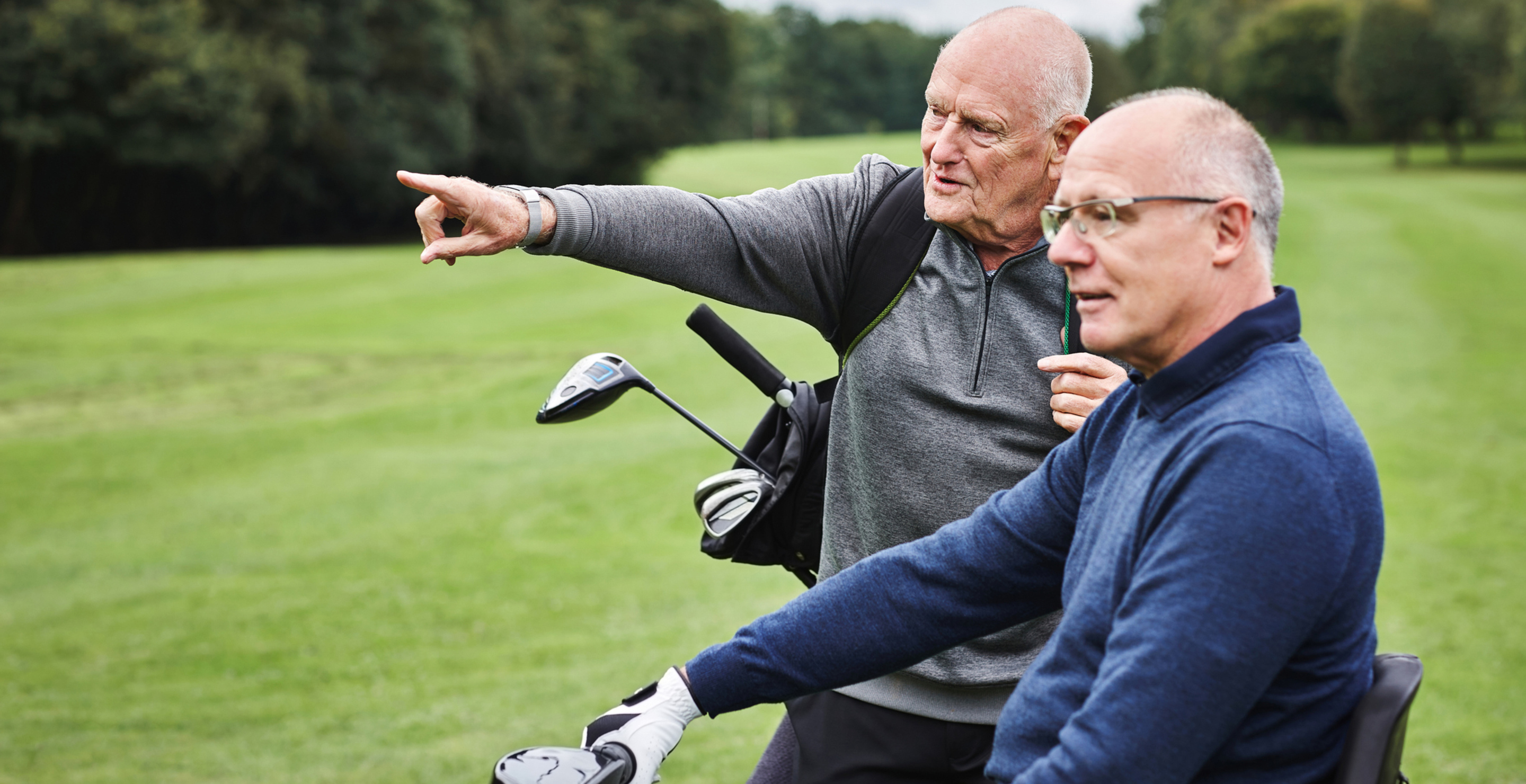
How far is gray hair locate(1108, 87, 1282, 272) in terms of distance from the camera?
158cm

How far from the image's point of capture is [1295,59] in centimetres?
7450

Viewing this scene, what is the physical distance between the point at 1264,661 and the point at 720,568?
707 centimetres

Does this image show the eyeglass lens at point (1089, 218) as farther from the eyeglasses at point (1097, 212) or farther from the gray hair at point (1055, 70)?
the gray hair at point (1055, 70)

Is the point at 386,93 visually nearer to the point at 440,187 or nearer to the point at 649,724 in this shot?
the point at 440,187

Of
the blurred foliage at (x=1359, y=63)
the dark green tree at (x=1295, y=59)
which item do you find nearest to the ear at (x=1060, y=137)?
the blurred foliage at (x=1359, y=63)

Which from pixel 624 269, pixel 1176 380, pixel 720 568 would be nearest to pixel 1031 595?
pixel 1176 380

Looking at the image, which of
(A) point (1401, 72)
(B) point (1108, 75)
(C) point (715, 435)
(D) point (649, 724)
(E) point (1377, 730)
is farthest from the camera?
(B) point (1108, 75)

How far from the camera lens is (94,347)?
17.4 meters

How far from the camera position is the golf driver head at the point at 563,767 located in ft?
5.93

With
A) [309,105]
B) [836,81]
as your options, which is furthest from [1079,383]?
[836,81]

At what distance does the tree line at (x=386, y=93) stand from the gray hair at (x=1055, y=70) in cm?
2821

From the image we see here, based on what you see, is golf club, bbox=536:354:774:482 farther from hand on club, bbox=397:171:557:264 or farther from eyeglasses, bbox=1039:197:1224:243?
eyeglasses, bbox=1039:197:1224:243

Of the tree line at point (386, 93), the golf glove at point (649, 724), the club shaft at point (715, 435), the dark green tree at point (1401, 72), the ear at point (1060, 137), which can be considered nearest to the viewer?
the golf glove at point (649, 724)

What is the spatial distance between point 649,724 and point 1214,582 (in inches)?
37.1
